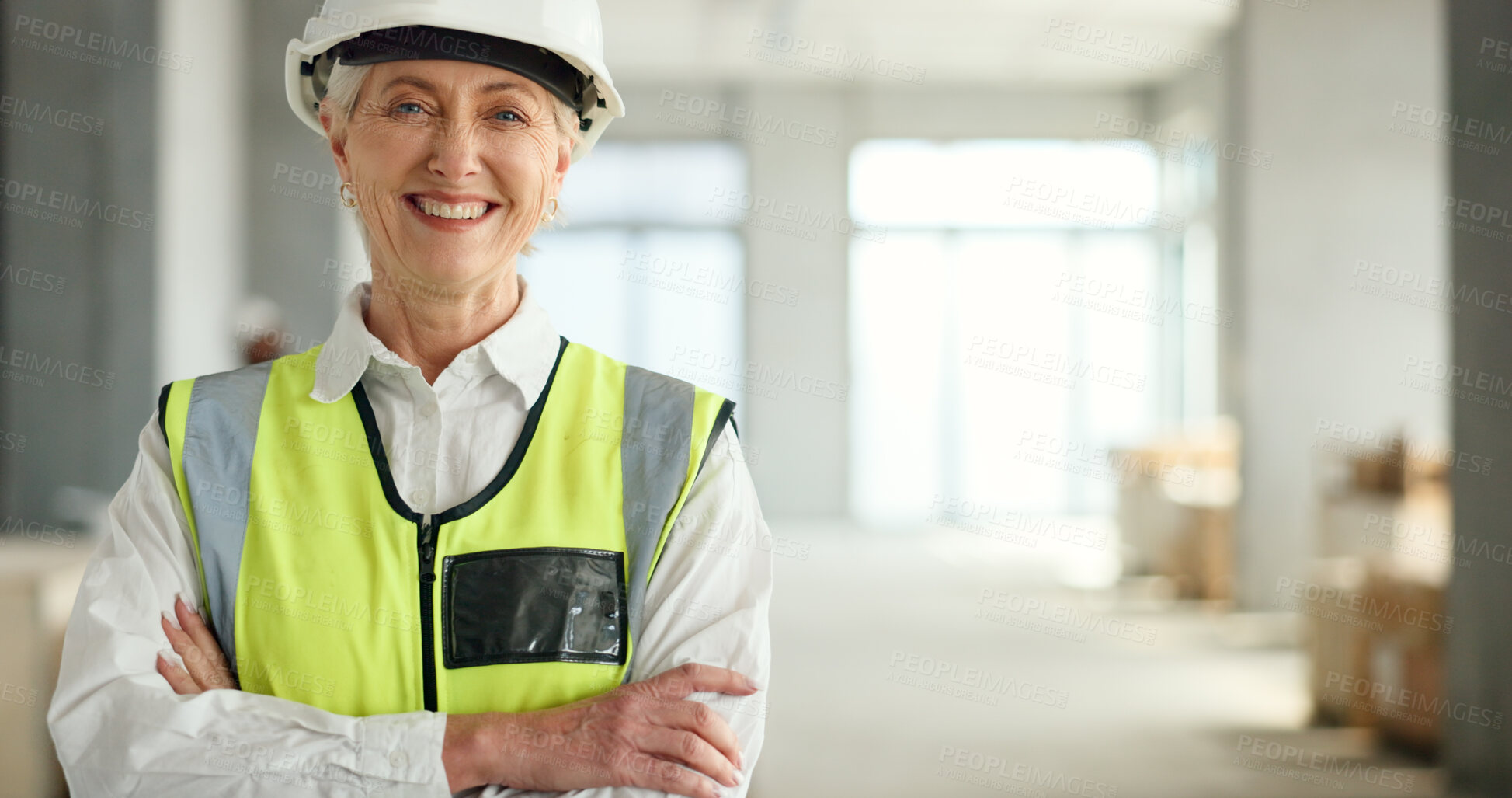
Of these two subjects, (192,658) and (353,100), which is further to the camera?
(353,100)

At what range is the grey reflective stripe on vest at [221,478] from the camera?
1.17 m

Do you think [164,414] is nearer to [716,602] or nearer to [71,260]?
[716,602]

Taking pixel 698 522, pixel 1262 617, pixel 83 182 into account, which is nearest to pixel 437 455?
pixel 698 522

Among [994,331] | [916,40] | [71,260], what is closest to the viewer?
[71,260]

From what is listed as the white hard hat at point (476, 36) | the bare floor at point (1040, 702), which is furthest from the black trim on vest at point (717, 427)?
the bare floor at point (1040, 702)

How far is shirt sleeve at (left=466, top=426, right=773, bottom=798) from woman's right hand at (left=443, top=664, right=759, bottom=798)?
26 millimetres

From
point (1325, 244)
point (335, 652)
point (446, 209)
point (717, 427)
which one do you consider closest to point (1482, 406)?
point (717, 427)

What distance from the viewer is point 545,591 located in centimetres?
119

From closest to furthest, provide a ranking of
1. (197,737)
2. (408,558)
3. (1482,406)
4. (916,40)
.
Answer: (197,737) < (408,558) < (1482,406) < (916,40)

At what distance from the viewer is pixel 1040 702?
4.66 metres

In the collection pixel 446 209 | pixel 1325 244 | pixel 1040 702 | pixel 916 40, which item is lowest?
pixel 1040 702

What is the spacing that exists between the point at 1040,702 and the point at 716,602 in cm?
383

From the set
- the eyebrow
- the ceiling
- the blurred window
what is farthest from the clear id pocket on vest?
the blurred window

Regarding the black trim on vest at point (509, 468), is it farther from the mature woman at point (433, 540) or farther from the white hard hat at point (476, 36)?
the white hard hat at point (476, 36)
